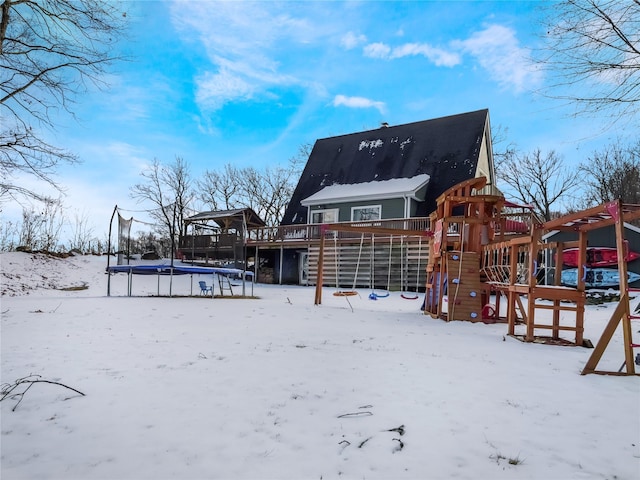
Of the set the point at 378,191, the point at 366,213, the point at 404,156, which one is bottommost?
the point at 366,213

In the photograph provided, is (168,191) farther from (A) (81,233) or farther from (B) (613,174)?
(B) (613,174)

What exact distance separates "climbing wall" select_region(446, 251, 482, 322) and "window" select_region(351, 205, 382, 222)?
424 inches

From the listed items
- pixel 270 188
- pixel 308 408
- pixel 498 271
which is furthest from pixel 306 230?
pixel 270 188

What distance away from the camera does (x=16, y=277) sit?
1512 centimetres

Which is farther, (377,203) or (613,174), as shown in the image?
(613,174)

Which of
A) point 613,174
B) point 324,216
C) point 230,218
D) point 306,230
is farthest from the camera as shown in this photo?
point 613,174

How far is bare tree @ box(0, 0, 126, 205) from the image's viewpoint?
834cm

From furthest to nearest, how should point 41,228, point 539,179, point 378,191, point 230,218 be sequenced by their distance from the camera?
1. point 539,179
2. point 230,218
3. point 41,228
4. point 378,191

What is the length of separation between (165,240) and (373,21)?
3175 centimetres

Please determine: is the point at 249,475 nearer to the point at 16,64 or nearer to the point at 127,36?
the point at 127,36

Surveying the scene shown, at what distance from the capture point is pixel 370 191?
19359 mm

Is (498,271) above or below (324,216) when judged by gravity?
below

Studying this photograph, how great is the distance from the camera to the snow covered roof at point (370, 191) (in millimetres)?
18344

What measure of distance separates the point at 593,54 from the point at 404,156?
13423mm
